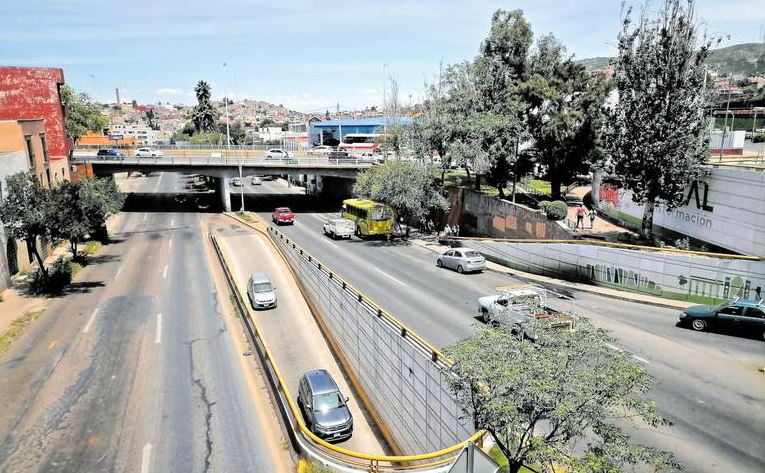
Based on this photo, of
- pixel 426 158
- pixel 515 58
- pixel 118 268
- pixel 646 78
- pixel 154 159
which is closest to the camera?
pixel 646 78

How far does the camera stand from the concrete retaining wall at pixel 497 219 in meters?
38.6

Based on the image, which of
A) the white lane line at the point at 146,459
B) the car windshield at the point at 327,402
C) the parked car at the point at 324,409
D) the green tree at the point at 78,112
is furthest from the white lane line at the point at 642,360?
the green tree at the point at 78,112

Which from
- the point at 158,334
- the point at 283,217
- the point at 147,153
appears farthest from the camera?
the point at 147,153

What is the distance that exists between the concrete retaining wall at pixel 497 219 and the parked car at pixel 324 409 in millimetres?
24252

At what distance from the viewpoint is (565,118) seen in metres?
43.1

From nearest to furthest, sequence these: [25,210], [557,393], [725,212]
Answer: [557,393] → [725,212] → [25,210]

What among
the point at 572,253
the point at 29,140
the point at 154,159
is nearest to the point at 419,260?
the point at 572,253

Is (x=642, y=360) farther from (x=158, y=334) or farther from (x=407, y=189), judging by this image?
(x=407, y=189)

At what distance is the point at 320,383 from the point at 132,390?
8428 mm

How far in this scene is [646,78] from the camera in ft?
104

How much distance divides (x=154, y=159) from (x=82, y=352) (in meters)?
46.4

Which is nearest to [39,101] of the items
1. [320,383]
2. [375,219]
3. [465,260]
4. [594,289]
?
[375,219]

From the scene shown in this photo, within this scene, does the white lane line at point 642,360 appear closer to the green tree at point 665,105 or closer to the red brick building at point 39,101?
the green tree at point 665,105

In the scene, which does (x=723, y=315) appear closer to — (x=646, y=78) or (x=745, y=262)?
(x=745, y=262)
